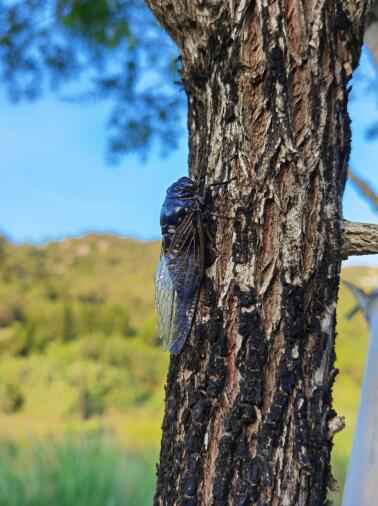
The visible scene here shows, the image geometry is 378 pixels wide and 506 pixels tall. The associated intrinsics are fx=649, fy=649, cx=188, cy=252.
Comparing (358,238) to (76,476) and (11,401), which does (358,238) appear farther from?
(11,401)

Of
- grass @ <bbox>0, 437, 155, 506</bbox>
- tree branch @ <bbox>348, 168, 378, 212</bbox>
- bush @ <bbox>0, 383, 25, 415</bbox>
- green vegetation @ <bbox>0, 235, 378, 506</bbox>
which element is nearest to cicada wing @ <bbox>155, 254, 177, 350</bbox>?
tree branch @ <bbox>348, 168, 378, 212</bbox>

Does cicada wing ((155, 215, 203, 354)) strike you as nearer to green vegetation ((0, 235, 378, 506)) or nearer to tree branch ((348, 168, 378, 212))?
tree branch ((348, 168, 378, 212))

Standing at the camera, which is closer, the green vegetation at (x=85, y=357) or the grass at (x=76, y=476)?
the grass at (x=76, y=476)

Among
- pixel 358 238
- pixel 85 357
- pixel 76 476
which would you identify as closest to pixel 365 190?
pixel 358 238

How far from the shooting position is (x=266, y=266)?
76 cm

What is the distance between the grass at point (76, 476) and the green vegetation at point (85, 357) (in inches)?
4.1

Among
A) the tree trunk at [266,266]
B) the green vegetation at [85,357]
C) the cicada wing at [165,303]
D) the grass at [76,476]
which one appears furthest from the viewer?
the green vegetation at [85,357]

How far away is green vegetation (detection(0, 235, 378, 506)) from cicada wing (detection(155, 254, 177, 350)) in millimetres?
2315

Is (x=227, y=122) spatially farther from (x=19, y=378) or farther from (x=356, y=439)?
(x=19, y=378)

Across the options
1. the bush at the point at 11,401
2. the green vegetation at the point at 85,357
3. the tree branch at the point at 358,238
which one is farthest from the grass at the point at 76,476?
the tree branch at the point at 358,238

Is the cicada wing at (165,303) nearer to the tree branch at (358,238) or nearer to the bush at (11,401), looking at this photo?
the tree branch at (358,238)

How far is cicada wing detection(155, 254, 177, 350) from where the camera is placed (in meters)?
0.84

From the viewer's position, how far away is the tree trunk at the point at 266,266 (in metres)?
0.74

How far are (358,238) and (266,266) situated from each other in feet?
Answer: 0.45
